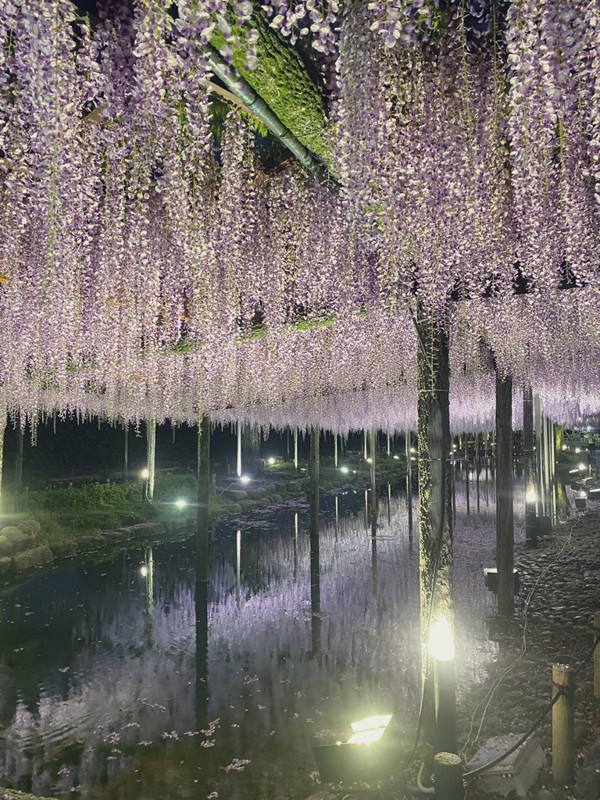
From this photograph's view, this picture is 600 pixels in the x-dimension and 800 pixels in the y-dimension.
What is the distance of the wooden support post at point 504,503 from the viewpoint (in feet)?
26.1

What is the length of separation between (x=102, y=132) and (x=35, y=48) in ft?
3.56

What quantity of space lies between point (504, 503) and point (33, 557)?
32.0 ft

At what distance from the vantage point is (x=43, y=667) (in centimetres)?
672

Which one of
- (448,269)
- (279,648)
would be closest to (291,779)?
(279,648)

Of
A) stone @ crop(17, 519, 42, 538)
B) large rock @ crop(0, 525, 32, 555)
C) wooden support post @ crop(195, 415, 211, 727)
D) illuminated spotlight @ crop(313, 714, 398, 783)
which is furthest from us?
stone @ crop(17, 519, 42, 538)

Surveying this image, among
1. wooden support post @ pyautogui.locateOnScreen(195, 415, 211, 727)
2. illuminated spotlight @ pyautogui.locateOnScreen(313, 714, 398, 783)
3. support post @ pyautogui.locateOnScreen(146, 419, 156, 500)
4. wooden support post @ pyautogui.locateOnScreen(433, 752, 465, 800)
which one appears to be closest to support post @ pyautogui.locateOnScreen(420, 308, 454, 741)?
illuminated spotlight @ pyautogui.locateOnScreen(313, 714, 398, 783)

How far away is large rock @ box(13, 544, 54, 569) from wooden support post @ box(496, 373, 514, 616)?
30.9ft

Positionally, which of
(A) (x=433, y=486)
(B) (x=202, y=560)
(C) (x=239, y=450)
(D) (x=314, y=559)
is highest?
(A) (x=433, y=486)

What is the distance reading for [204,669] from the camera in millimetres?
6699

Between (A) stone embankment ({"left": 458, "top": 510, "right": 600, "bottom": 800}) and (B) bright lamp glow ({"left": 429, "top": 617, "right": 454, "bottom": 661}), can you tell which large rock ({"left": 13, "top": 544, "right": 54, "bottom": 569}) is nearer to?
(A) stone embankment ({"left": 458, "top": 510, "right": 600, "bottom": 800})

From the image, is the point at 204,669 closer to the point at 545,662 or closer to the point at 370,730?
the point at 370,730

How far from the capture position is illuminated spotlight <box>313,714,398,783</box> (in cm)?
414

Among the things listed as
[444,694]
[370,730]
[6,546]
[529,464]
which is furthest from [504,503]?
[6,546]

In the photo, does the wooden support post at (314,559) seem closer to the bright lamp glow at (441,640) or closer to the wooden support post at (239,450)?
the bright lamp glow at (441,640)
